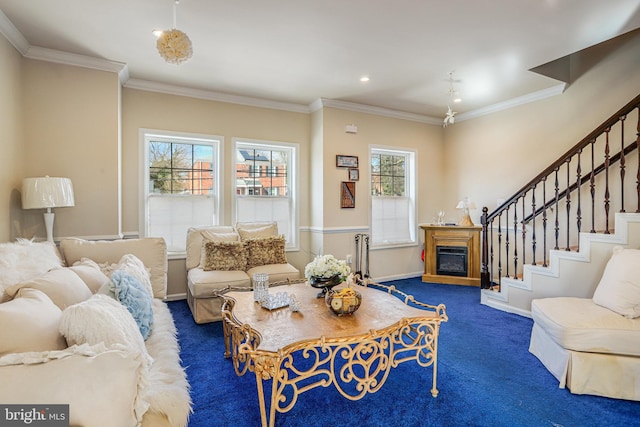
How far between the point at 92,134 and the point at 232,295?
7.94ft

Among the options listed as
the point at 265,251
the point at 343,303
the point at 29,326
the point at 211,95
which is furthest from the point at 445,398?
the point at 211,95

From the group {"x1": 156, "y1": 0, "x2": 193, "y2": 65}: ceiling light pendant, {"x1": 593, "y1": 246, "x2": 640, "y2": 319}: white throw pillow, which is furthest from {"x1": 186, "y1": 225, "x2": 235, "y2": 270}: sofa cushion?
{"x1": 593, "y1": 246, "x2": 640, "y2": 319}: white throw pillow

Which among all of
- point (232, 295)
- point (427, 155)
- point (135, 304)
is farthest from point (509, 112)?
point (135, 304)

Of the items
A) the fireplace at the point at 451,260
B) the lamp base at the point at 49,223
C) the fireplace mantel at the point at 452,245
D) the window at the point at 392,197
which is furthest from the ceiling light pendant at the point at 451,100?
the lamp base at the point at 49,223

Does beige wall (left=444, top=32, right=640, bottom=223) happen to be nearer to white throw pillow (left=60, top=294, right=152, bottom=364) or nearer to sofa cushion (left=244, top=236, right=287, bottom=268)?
sofa cushion (left=244, top=236, right=287, bottom=268)

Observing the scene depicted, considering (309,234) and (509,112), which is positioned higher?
(509,112)

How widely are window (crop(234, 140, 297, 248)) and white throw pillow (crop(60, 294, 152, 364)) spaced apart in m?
3.32

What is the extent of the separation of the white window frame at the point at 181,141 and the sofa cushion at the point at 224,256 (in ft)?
2.41

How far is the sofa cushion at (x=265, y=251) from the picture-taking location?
3.96 meters

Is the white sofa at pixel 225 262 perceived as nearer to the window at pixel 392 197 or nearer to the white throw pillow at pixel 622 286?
the window at pixel 392 197

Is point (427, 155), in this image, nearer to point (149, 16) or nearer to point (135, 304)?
point (149, 16)

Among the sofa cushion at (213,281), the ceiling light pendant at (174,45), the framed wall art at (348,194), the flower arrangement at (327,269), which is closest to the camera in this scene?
the ceiling light pendant at (174,45)

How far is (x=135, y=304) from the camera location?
1.79 meters

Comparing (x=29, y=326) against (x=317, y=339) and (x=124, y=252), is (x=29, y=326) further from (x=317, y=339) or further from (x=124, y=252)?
(x=124, y=252)
